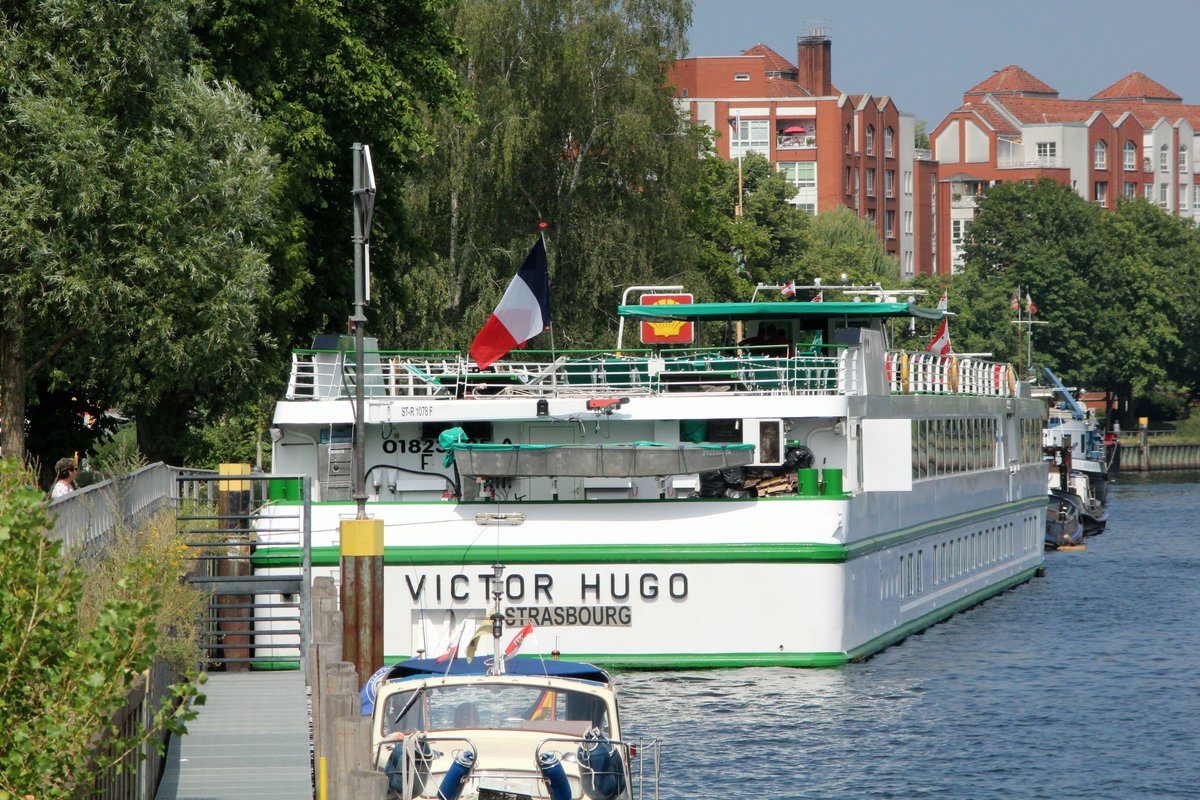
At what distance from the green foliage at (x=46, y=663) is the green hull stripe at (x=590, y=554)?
14354 millimetres

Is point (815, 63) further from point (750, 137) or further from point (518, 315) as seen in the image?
point (518, 315)

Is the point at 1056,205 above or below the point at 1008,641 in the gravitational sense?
above

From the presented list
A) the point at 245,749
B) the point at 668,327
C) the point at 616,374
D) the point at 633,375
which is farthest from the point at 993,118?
the point at 245,749

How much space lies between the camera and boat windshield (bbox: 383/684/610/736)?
46.7 ft

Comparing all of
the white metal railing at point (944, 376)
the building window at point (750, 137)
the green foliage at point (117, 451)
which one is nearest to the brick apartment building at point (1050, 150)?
the building window at point (750, 137)

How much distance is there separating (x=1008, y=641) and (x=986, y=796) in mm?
11811

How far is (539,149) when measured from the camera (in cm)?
4838

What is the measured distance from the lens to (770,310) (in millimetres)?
27000

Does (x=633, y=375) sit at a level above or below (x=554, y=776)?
above

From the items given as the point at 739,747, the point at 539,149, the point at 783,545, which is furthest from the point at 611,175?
the point at 739,747

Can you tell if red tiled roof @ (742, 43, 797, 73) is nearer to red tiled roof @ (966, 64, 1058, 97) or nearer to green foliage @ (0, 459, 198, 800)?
red tiled roof @ (966, 64, 1058, 97)

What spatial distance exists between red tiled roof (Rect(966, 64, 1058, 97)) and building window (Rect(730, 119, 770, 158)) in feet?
148

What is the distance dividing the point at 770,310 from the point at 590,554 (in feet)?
19.7

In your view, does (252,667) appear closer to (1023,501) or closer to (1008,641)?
(1008,641)
